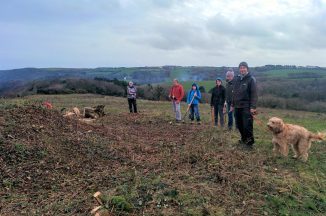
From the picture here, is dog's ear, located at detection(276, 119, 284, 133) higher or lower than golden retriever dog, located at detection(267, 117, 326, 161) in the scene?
higher

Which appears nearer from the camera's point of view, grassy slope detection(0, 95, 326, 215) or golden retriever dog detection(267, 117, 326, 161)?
grassy slope detection(0, 95, 326, 215)

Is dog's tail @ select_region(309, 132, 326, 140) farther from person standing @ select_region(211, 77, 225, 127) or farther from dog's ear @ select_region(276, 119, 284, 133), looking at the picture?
person standing @ select_region(211, 77, 225, 127)

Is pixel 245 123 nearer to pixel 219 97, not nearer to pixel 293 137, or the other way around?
pixel 293 137

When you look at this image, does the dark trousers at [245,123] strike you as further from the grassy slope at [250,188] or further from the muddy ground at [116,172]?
the grassy slope at [250,188]

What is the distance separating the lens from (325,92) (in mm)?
42531

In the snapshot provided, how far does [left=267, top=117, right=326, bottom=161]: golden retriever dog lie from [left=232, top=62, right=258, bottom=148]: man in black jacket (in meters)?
0.67

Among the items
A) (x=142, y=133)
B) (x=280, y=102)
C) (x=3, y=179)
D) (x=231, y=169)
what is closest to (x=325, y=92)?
(x=280, y=102)

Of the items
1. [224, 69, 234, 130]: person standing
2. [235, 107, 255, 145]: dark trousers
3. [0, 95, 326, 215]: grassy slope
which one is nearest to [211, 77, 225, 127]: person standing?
[224, 69, 234, 130]: person standing

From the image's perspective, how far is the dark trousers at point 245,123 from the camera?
30.1 feet

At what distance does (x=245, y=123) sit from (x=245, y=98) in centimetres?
64

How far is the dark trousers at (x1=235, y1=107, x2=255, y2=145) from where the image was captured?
30.1 ft

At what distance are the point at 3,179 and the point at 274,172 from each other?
4.97 m

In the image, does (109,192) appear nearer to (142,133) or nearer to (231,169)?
(231,169)

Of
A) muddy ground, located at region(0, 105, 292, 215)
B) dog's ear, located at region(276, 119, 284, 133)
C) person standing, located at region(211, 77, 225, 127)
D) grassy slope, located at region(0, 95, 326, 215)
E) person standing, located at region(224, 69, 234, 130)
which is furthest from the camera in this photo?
person standing, located at region(211, 77, 225, 127)
